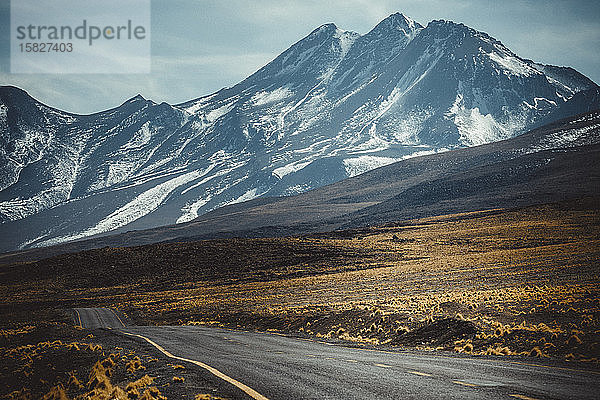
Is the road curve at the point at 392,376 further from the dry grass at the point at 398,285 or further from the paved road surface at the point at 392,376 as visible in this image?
the dry grass at the point at 398,285

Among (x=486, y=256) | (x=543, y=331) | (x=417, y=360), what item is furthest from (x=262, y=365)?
(x=486, y=256)

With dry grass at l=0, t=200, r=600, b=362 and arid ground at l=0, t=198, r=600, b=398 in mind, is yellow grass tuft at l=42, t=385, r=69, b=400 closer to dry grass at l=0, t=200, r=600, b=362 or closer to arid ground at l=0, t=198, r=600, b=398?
arid ground at l=0, t=198, r=600, b=398

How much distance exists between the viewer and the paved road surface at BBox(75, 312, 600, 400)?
29.5ft

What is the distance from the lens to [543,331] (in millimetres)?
18062

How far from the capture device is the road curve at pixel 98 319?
39.1 m

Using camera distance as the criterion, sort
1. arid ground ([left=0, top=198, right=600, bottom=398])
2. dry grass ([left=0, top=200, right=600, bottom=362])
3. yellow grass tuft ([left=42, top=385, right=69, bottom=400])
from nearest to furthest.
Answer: yellow grass tuft ([left=42, top=385, right=69, bottom=400]) < arid ground ([left=0, top=198, right=600, bottom=398]) < dry grass ([left=0, top=200, right=600, bottom=362])

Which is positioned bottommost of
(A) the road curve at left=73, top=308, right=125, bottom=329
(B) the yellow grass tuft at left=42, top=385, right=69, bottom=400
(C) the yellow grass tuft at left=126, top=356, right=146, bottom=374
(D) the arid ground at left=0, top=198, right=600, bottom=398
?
(A) the road curve at left=73, top=308, right=125, bottom=329

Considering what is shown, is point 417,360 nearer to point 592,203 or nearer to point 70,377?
point 70,377

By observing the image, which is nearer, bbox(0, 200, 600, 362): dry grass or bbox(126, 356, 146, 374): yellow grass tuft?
bbox(126, 356, 146, 374): yellow grass tuft

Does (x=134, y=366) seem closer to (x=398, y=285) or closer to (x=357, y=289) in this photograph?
(x=357, y=289)

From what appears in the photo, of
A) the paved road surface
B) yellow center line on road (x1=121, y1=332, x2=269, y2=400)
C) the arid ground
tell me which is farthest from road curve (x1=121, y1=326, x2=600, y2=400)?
the arid ground

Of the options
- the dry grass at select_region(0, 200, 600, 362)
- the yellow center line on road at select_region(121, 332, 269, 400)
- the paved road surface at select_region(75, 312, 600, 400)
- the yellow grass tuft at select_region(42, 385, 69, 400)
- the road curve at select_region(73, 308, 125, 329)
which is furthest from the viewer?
the road curve at select_region(73, 308, 125, 329)

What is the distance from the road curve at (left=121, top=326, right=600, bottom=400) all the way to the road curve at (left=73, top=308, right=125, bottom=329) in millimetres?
25802

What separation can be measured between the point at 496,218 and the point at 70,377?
12956cm
